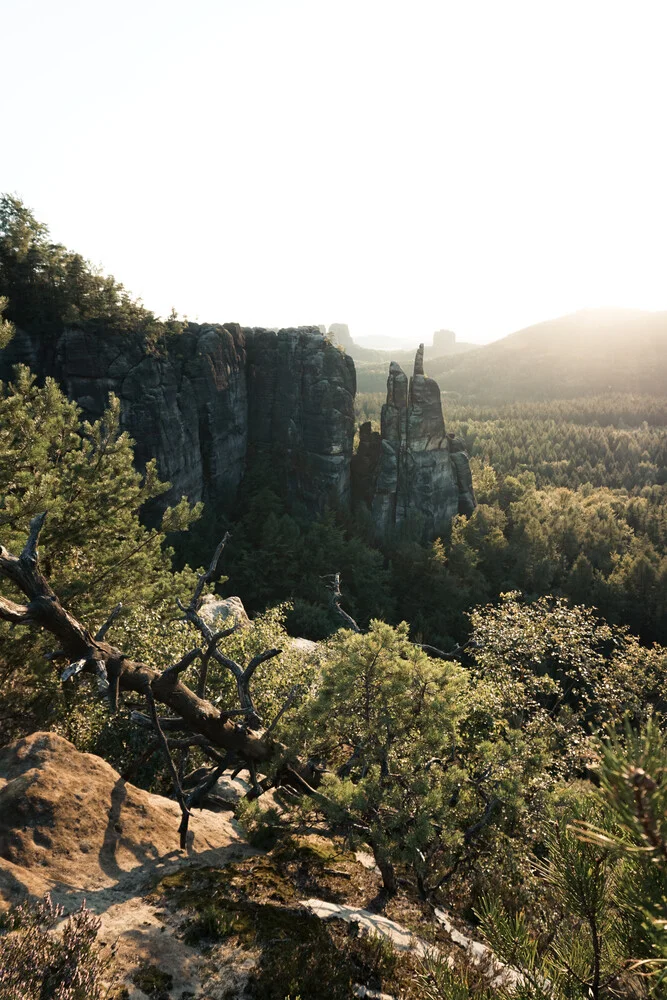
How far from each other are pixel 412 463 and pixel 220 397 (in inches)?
992

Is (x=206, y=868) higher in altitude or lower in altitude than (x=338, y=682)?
lower

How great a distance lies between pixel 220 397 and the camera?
55344mm

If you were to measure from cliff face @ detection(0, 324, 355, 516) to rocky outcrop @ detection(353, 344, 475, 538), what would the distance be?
16.7 feet

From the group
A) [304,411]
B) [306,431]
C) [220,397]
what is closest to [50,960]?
[220,397]

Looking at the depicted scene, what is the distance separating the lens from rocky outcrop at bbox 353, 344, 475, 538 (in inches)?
2440

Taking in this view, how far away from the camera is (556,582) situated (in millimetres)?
59906

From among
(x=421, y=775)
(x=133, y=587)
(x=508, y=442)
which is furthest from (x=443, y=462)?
(x=508, y=442)

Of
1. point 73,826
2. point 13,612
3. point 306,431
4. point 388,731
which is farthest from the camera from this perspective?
point 306,431

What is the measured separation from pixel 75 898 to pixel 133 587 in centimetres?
817

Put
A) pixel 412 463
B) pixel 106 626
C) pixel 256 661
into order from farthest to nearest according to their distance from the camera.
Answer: pixel 412 463, pixel 256 661, pixel 106 626

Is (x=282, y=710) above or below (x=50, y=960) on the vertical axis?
below

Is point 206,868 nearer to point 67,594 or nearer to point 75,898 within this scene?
point 75,898

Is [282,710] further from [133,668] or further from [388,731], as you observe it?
[133,668]

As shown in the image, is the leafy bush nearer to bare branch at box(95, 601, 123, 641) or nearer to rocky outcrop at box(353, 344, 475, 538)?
bare branch at box(95, 601, 123, 641)
